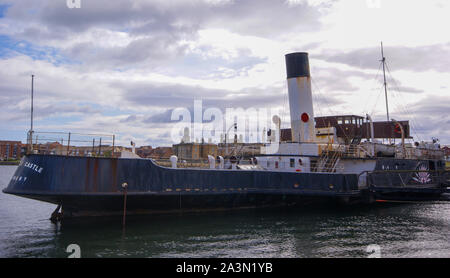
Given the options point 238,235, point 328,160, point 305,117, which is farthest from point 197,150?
point 238,235

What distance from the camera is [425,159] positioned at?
89.2ft

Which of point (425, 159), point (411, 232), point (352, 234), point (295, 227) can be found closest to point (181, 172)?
point (295, 227)

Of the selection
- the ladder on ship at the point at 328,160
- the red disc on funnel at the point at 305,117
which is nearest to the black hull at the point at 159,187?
the ladder on ship at the point at 328,160

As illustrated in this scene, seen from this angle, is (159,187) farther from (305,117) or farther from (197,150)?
(197,150)

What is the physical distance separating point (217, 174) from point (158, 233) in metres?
4.86

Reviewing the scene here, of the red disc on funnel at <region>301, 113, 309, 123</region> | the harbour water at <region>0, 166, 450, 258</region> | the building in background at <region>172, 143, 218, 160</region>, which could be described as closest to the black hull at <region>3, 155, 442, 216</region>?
the harbour water at <region>0, 166, 450, 258</region>

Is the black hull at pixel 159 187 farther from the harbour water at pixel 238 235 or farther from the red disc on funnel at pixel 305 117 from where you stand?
the red disc on funnel at pixel 305 117

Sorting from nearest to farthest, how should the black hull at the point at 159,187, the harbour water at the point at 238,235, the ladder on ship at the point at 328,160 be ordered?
the harbour water at the point at 238,235, the black hull at the point at 159,187, the ladder on ship at the point at 328,160

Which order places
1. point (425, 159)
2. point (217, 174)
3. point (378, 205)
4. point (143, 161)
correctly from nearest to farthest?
1. point (143, 161)
2. point (217, 174)
3. point (378, 205)
4. point (425, 159)

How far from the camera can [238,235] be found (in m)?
14.1

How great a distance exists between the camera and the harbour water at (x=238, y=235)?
464 inches

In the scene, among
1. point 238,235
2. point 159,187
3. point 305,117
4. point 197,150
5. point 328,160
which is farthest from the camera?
point 197,150
